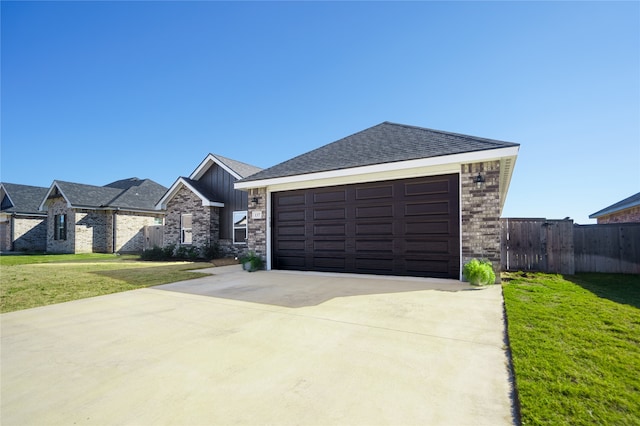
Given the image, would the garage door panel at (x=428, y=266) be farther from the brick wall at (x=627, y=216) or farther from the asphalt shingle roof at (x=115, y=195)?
the asphalt shingle roof at (x=115, y=195)

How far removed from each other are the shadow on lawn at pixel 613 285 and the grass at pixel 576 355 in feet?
0.26

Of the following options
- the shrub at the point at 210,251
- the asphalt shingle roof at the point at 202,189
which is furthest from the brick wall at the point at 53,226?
the shrub at the point at 210,251

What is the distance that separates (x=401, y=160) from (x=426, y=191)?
108 cm

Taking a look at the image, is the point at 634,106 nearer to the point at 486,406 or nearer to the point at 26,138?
the point at 486,406

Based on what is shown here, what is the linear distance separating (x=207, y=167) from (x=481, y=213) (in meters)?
14.3

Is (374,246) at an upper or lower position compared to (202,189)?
lower

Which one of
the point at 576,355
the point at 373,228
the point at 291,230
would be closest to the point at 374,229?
the point at 373,228

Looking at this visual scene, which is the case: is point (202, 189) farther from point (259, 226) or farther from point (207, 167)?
point (259, 226)

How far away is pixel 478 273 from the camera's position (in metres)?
6.45

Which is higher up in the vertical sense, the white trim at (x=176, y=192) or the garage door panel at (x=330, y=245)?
the white trim at (x=176, y=192)

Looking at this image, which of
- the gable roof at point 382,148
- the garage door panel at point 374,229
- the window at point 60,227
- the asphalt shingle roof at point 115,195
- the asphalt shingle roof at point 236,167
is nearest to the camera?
the gable roof at point 382,148

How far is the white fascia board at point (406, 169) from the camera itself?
676cm

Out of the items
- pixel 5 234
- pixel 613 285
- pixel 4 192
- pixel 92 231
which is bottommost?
pixel 613 285

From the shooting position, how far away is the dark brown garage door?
751 centimetres
